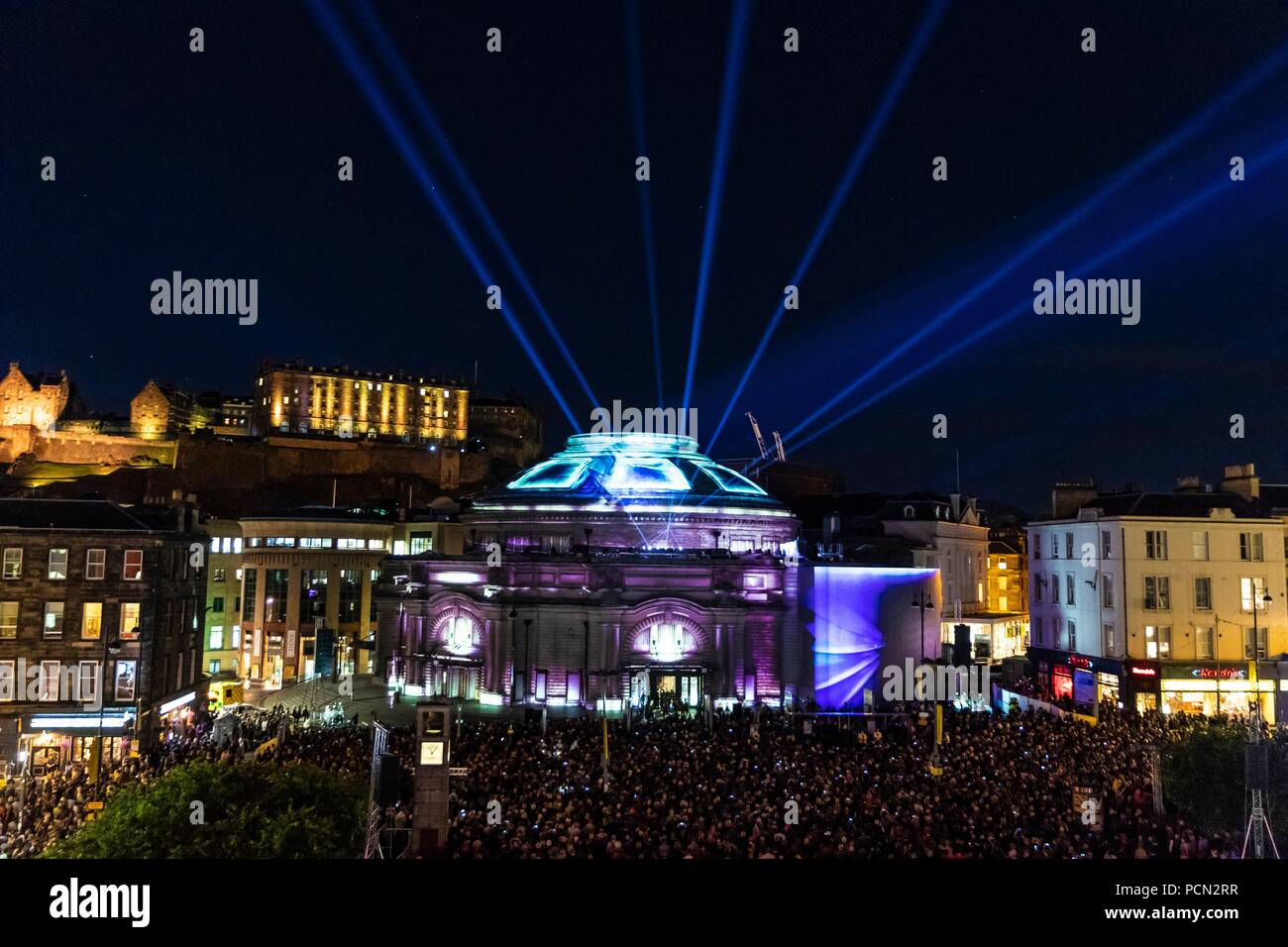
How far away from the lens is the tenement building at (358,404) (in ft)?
484

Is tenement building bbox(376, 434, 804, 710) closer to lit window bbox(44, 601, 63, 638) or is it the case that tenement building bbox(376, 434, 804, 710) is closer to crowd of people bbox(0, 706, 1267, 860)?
crowd of people bbox(0, 706, 1267, 860)

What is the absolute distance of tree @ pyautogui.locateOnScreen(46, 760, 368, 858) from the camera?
19031mm

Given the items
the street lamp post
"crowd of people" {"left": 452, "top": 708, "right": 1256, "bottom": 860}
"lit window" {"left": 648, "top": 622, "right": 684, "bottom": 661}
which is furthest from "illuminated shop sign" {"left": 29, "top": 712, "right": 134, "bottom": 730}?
the street lamp post

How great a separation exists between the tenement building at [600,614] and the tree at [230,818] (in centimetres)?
3191

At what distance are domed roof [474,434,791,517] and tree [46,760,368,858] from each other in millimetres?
40868

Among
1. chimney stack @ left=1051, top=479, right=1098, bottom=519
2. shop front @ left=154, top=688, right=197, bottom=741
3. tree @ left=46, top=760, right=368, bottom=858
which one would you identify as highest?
chimney stack @ left=1051, top=479, right=1098, bottom=519

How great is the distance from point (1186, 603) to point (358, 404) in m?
129

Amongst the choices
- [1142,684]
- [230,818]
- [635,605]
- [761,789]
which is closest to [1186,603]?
[1142,684]

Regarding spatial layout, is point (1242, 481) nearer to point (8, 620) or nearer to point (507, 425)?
point (8, 620)

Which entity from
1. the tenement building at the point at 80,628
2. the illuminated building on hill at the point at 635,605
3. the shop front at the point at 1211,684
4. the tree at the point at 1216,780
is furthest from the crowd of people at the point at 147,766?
the shop front at the point at 1211,684

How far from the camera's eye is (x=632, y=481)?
65125 millimetres

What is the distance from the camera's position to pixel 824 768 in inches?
1172

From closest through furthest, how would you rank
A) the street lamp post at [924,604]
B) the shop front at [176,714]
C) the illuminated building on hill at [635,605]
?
the shop front at [176,714], the illuminated building on hill at [635,605], the street lamp post at [924,604]

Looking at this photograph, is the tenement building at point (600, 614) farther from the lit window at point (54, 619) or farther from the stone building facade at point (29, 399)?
the stone building facade at point (29, 399)
